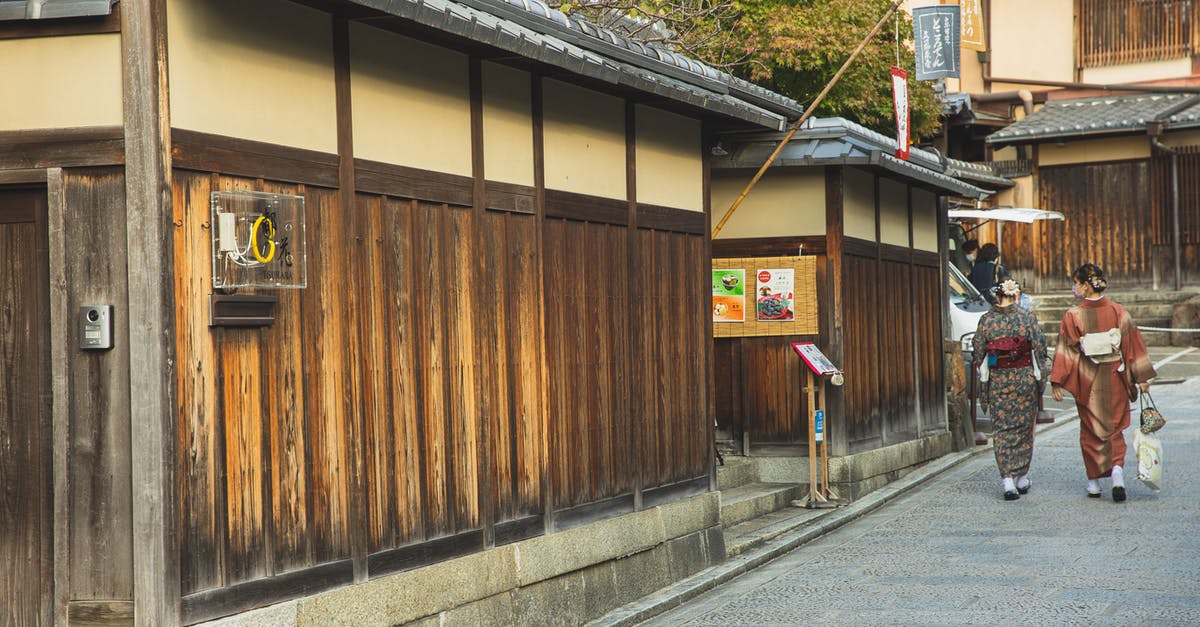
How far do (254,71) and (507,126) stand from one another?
244 cm

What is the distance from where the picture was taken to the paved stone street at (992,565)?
885 cm

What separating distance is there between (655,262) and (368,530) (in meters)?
4.08

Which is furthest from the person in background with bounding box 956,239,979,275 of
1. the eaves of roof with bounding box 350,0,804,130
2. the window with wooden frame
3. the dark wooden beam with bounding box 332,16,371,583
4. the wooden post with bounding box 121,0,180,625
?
the wooden post with bounding box 121,0,180,625

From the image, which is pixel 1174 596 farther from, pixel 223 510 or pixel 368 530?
pixel 223 510

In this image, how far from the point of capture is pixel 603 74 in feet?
27.6

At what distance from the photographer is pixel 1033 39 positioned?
109 feet

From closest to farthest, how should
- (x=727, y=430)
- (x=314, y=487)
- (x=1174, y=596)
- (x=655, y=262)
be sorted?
(x=314, y=487), (x=1174, y=596), (x=655, y=262), (x=727, y=430)

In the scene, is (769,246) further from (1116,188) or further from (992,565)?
(1116,188)

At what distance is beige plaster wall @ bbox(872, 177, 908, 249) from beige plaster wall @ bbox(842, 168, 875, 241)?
1.36 feet

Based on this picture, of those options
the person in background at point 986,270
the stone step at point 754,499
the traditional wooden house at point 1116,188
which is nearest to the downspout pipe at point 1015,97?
the traditional wooden house at point 1116,188

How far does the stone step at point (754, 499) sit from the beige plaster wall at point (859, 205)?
8.89 ft

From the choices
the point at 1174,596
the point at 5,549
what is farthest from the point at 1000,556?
the point at 5,549

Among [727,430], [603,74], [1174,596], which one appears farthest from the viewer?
[727,430]

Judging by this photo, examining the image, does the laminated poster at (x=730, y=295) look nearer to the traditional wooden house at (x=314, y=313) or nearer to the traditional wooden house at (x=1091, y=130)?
the traditional wooden house at (x=314, y=313)
